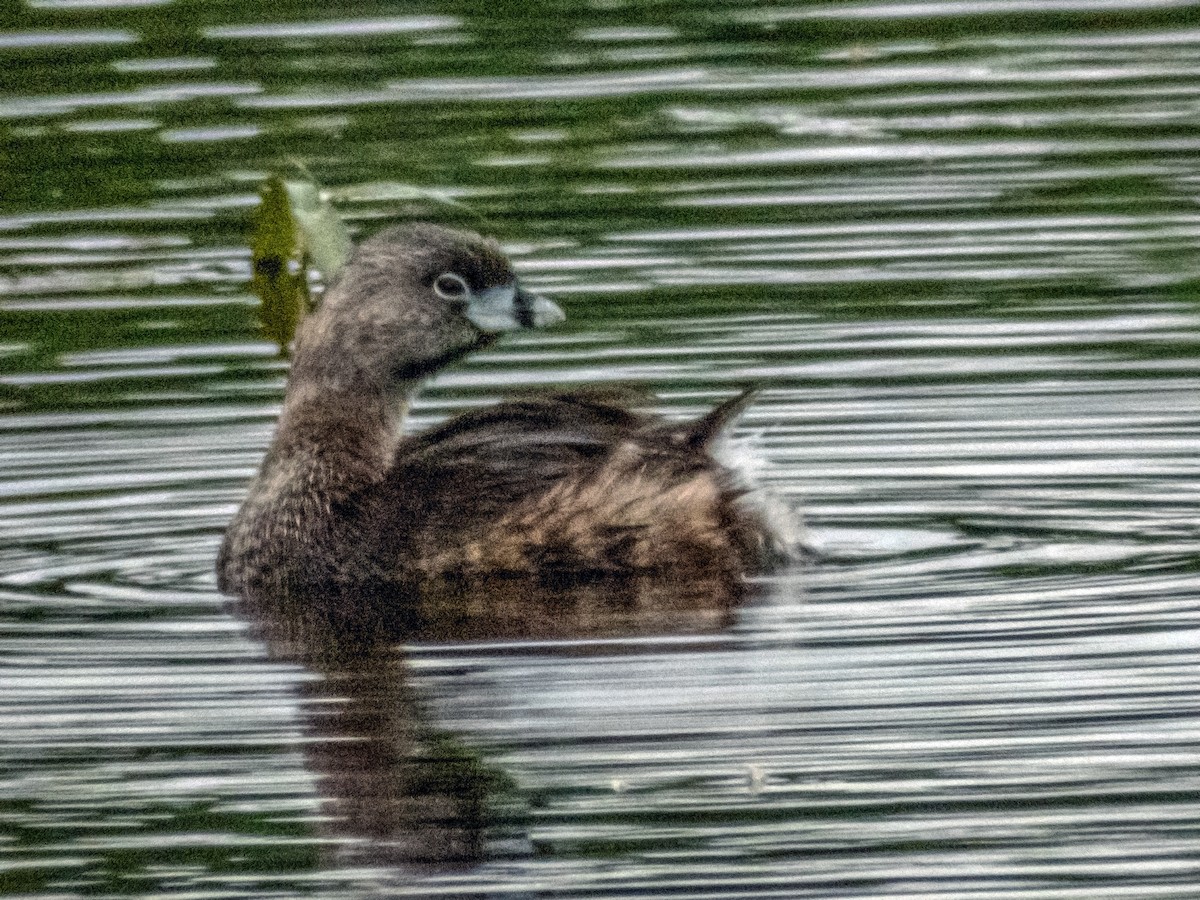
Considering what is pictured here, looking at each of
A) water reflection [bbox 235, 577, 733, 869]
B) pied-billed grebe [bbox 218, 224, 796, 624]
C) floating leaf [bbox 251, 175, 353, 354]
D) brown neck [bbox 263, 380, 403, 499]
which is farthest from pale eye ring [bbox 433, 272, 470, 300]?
water reflection [bbox 235, 577, 733, 869]

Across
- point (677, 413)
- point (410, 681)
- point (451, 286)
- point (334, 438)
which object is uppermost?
point (451, 286)

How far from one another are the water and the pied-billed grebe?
0.91 ft

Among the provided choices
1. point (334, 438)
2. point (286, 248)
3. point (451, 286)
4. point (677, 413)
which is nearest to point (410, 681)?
point (334, 438)

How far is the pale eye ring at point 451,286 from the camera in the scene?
30.6ft

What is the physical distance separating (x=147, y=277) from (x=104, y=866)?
18.7 feet

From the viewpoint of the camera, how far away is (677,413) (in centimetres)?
1015

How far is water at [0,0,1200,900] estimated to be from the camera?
262 inches

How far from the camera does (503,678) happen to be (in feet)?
25.1

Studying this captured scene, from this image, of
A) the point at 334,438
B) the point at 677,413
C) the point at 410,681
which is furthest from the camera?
the point at 677,413

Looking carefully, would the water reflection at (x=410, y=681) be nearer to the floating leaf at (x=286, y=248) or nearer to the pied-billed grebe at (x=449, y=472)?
the pied-billed grebe at (x=449, y=472)

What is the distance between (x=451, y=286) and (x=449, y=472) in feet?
2.37

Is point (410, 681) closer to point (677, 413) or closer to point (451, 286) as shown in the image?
point (451, 286)

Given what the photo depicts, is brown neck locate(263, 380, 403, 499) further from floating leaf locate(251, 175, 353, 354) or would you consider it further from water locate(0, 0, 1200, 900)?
floating leaf locate(251, 175, 353, 354)

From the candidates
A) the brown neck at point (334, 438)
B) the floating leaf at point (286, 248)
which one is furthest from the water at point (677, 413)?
the brown neck at point (334, 438)
